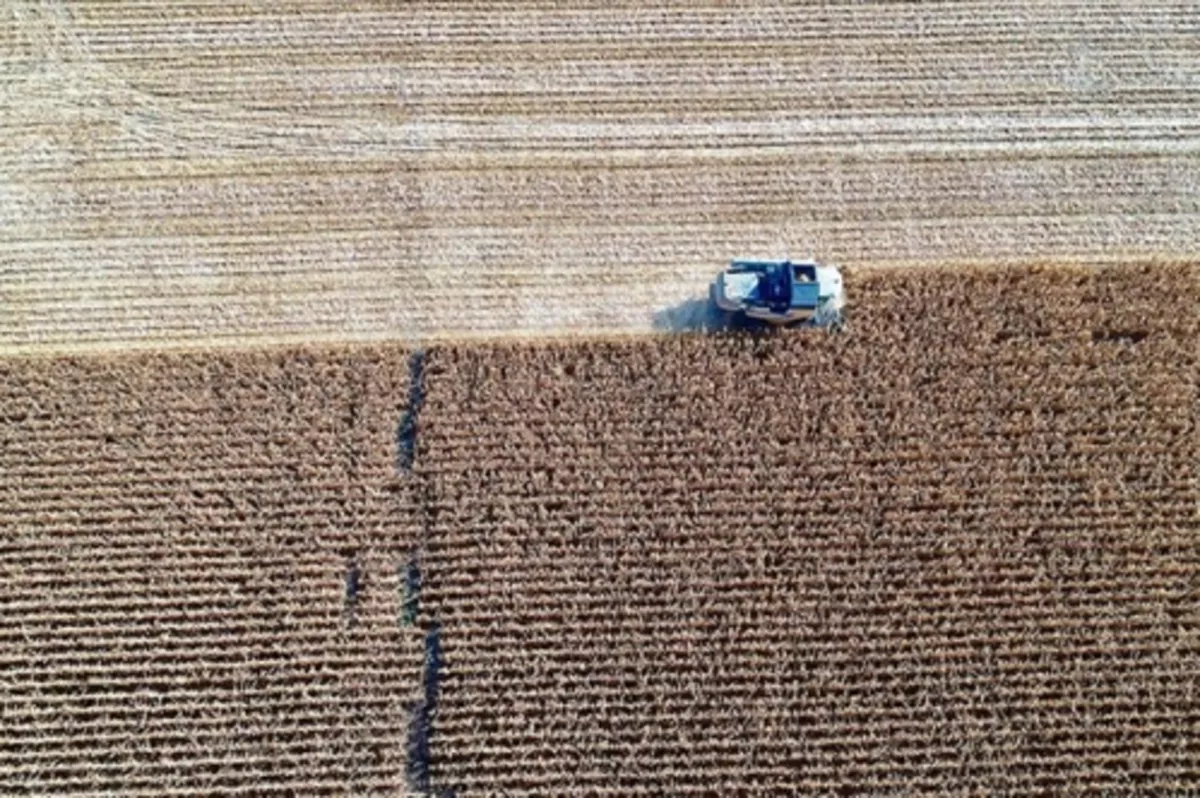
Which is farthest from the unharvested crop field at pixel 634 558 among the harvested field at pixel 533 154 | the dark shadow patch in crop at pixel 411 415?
the harvested field at pixel 533 154

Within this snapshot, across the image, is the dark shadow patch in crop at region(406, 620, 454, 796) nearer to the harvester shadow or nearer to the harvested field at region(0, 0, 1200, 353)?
the harvested field at region(0, 0, 1200, 353)

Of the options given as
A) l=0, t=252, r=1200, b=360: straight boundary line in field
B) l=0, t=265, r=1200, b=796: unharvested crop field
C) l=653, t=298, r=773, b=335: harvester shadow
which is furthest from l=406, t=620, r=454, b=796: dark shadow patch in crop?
l=653, t=298, r=773, b=335: harvester shadow

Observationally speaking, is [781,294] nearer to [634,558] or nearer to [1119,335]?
[634,558]

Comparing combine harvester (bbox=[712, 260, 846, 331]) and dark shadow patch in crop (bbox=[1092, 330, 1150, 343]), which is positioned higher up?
combine harvester (bbox=[712, 260, 846, 331])

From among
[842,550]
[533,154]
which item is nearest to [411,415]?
[533,154]

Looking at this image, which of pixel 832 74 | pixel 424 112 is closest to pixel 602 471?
pixel 424 112

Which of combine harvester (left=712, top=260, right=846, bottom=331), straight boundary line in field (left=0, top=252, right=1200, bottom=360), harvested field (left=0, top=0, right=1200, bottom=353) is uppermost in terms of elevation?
harvested field (left=0, top=0, right=1200, bottom=353)

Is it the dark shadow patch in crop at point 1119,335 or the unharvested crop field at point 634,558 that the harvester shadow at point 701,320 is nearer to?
the unharvested crop field at point 634,558
